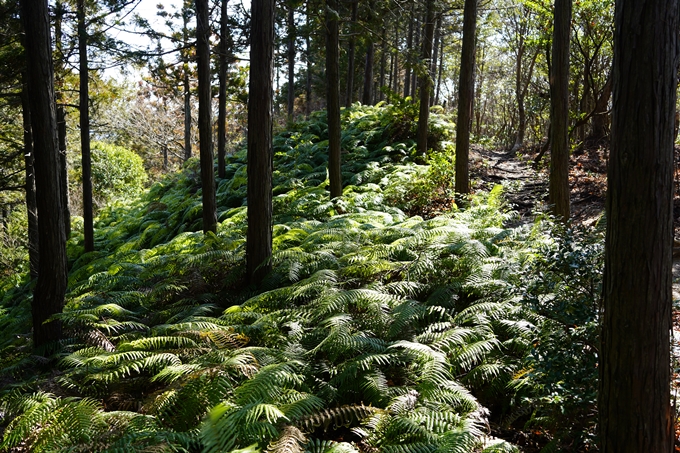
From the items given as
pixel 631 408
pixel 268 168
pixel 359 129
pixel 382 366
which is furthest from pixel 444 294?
pixel 359 129

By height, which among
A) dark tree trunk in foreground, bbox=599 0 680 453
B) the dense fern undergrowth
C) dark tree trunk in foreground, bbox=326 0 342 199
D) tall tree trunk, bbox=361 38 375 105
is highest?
tall tree trunk, bbox=361 38 375 105

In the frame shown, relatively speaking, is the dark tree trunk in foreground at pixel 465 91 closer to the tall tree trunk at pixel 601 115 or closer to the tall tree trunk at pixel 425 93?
the tall tree trunk at pixel 425 93

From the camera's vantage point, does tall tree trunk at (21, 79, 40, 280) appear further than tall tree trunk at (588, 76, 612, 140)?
No

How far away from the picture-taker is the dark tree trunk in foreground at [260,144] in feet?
21.0

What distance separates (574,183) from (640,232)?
30.7 ft

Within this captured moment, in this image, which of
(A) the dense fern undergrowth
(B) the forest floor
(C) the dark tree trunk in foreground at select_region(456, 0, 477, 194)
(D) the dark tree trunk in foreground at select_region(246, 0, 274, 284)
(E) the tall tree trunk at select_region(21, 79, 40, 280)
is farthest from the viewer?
(E) the tall tree trunk at select_region(21, 79, 40, 280)

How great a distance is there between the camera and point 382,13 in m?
13.6

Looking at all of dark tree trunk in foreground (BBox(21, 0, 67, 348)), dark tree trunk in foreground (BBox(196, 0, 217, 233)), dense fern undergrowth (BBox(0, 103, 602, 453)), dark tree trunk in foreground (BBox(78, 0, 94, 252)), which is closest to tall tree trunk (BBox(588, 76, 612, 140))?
dense fern undergrowth (BBox(0, 103, 602, 453))

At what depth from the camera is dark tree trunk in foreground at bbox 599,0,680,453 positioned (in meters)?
2.45

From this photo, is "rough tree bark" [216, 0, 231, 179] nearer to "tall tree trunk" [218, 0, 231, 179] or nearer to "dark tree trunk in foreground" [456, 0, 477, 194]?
"tall tree trunk" [218, 0, 231, 179]

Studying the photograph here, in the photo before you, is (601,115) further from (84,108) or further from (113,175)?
(113,175)

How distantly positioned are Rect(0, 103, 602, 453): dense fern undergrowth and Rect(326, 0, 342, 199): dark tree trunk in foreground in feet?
11.3

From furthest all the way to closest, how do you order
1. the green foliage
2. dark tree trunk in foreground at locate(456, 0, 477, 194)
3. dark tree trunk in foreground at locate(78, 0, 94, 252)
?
the green foliage < dark tree trunk in foreground at locate(78, 0, 94, 252) < dark tree trunk in foreground at locate(456, 0, 477, 194)

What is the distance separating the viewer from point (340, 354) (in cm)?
428
